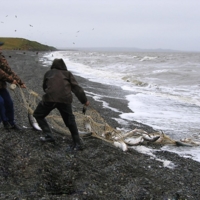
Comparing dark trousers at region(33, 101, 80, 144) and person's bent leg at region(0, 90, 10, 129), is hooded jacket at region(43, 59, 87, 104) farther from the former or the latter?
person's bent leg at region(0, 90, 10, 129)

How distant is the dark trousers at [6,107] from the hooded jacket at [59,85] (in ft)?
4.20

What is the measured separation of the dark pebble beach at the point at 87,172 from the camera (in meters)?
4.45

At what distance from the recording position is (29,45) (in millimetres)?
126812

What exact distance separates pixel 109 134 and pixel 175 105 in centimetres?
769

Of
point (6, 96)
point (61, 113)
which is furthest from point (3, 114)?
point (61, 113)

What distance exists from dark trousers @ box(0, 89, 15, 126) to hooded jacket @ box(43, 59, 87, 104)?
4.20 feet

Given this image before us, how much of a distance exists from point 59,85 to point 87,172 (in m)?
1.83

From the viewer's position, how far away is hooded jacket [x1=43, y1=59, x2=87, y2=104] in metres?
5.80

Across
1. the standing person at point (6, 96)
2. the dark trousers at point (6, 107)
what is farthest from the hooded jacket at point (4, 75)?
the dark trousers at point (6, 107)

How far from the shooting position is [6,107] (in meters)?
6.80

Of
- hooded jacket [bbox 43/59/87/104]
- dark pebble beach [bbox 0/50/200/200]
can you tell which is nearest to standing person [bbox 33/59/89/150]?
hooded jacket [bbox 43/59/87/104]

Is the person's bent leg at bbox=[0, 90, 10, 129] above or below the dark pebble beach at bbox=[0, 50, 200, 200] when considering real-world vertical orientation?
above

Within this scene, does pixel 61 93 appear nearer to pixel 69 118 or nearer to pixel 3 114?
pixel 69 118

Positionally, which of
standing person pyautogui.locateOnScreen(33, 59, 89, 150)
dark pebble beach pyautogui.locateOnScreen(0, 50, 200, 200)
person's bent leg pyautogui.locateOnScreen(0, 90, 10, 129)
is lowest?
dark pebble beach pyautogui.locateOnScreen(0, 50, 200, 200)
